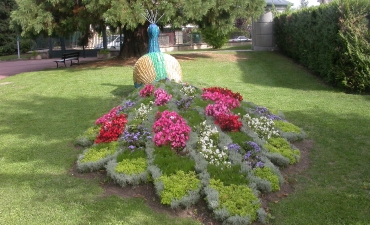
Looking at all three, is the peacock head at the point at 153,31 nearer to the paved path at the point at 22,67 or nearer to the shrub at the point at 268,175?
the shrub at the point at 268,175

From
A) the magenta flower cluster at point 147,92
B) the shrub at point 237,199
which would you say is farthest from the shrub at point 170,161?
the magenta flower cluster at point 147,92

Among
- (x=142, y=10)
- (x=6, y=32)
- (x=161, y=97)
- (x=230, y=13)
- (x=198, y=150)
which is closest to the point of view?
(x=198, y=150)

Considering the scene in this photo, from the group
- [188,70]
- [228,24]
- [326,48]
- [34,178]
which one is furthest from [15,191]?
Result: [228,24]

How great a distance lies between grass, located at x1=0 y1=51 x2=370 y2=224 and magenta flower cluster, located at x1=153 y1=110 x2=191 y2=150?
1.10 m

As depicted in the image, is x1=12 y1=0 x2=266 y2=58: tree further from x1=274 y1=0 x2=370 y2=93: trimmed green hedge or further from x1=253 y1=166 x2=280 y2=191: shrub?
x1=253 y1=166 x2=280 y2=191: shrub

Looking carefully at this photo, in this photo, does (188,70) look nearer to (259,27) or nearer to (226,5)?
(226,5)

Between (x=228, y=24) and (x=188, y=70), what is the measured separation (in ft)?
12.4

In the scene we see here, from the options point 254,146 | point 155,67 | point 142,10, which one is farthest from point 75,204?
point 142,10

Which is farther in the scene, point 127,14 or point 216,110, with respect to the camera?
point 127,14

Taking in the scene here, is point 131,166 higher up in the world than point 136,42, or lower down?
lower down

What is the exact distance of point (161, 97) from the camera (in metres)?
6.75

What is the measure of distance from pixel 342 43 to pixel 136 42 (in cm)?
1019

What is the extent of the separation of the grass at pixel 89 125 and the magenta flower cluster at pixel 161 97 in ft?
4.87

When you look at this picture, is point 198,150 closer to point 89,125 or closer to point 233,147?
point 233,147
